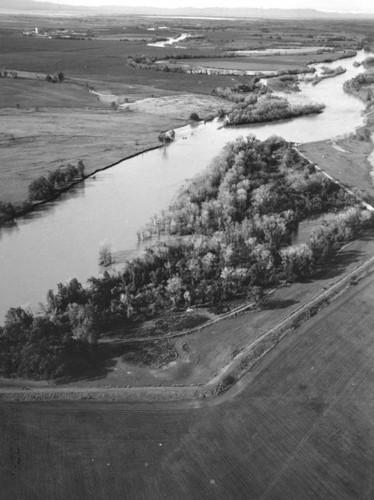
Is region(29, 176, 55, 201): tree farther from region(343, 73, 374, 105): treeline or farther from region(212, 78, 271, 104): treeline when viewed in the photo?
region(343, 73, 374, 105): treeline

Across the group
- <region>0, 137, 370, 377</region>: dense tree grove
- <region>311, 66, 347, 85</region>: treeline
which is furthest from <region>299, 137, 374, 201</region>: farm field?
<region>311, 66, 347, 85</region>: treeline

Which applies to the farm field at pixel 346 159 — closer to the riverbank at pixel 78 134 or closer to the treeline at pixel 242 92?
the riverbank at pixel 78 134

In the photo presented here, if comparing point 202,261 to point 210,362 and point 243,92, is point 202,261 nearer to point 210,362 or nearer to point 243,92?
point 210,362

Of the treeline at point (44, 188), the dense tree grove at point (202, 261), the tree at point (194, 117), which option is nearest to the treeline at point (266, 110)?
the tree at point (194, 117)

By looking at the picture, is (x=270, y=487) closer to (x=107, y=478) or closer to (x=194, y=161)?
(x=107, y=478)

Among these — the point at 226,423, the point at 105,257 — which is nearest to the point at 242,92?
the point at 105,257
